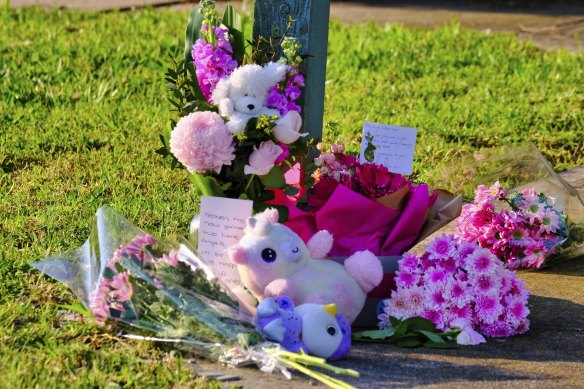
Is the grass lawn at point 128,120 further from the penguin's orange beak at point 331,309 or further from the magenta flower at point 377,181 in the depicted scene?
the magenta flower at point 377,181

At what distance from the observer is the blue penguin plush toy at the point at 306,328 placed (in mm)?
3350

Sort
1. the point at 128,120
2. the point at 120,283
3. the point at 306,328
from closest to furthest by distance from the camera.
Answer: the point at 306,328 → the point at 120,283 → the point at 128,120

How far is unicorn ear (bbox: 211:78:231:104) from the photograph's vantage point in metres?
3.78

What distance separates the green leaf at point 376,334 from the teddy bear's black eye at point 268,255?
37 centimetres

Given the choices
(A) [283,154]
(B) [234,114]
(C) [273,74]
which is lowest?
(A) [283,154]

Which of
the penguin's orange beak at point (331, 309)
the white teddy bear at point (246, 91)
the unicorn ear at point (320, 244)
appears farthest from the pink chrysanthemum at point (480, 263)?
the white teddy bear at point (246, 91)

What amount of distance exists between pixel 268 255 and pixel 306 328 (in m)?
0.29

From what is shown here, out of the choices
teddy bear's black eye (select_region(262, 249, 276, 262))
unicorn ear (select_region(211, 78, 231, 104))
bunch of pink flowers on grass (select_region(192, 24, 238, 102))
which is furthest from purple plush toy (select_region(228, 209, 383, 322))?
bunch of pink flowers on grass (select_region(192, 24, 238, 102))

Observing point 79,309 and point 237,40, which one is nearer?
point 79,309

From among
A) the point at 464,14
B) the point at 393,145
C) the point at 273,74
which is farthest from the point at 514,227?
the point at 464,14

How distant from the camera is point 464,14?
930 centimetres

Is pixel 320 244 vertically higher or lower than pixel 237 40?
lower

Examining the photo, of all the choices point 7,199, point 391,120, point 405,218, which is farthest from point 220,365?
point 391,120

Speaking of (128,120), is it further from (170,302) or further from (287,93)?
(170,302)
